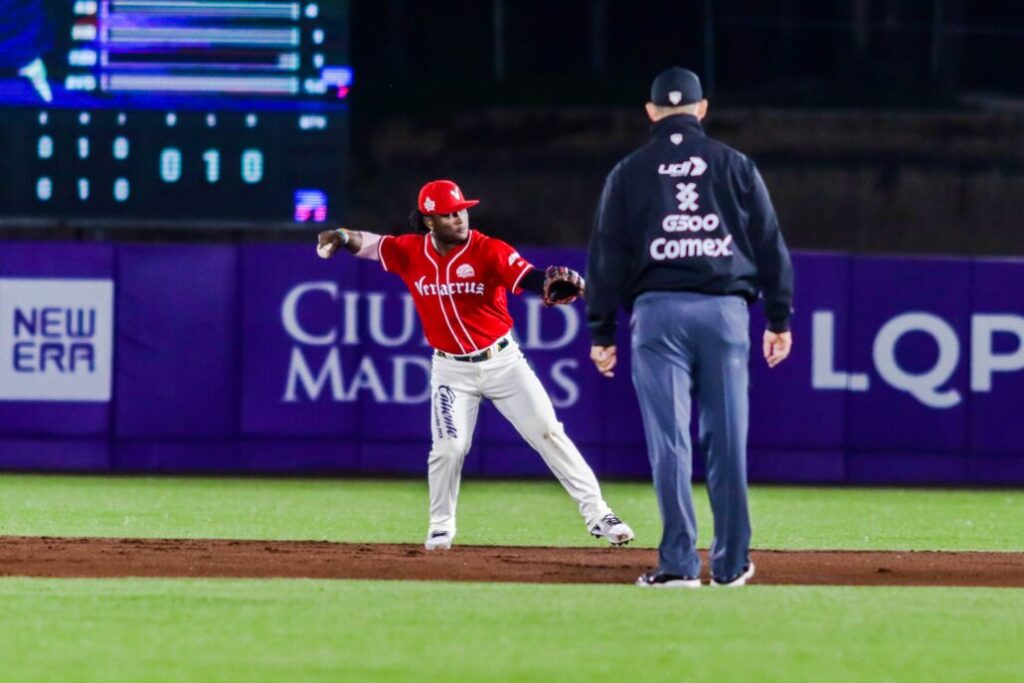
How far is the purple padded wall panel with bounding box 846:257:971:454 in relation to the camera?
13117mm

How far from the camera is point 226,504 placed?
1090 cm

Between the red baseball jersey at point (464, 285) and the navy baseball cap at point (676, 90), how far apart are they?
1872 millimetres

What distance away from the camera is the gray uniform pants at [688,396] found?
20.2 feet

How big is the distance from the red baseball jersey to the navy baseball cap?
6.14ft

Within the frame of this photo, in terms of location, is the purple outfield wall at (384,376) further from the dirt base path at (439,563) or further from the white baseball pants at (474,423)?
the white baseball pants at (474,423)

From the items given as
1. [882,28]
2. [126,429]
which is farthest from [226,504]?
[882,28]

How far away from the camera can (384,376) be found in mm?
13195

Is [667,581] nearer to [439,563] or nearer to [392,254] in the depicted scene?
[439,563]

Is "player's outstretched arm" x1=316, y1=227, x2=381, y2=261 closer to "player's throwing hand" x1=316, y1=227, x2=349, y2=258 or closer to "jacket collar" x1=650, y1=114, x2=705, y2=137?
"player's throwing hand" x1=316, y1=227, x2=349, y2=258

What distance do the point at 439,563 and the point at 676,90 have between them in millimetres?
2113

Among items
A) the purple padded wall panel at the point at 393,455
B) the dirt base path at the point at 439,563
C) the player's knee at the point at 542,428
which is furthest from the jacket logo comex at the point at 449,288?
the purple padded wall panel at the point at 393,455

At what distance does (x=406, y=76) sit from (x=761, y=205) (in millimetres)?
12008

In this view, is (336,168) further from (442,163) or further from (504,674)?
(504,674)

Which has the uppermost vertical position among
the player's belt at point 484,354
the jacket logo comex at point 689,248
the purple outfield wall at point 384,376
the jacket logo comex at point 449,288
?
the jacket logo comex at point 689,248
